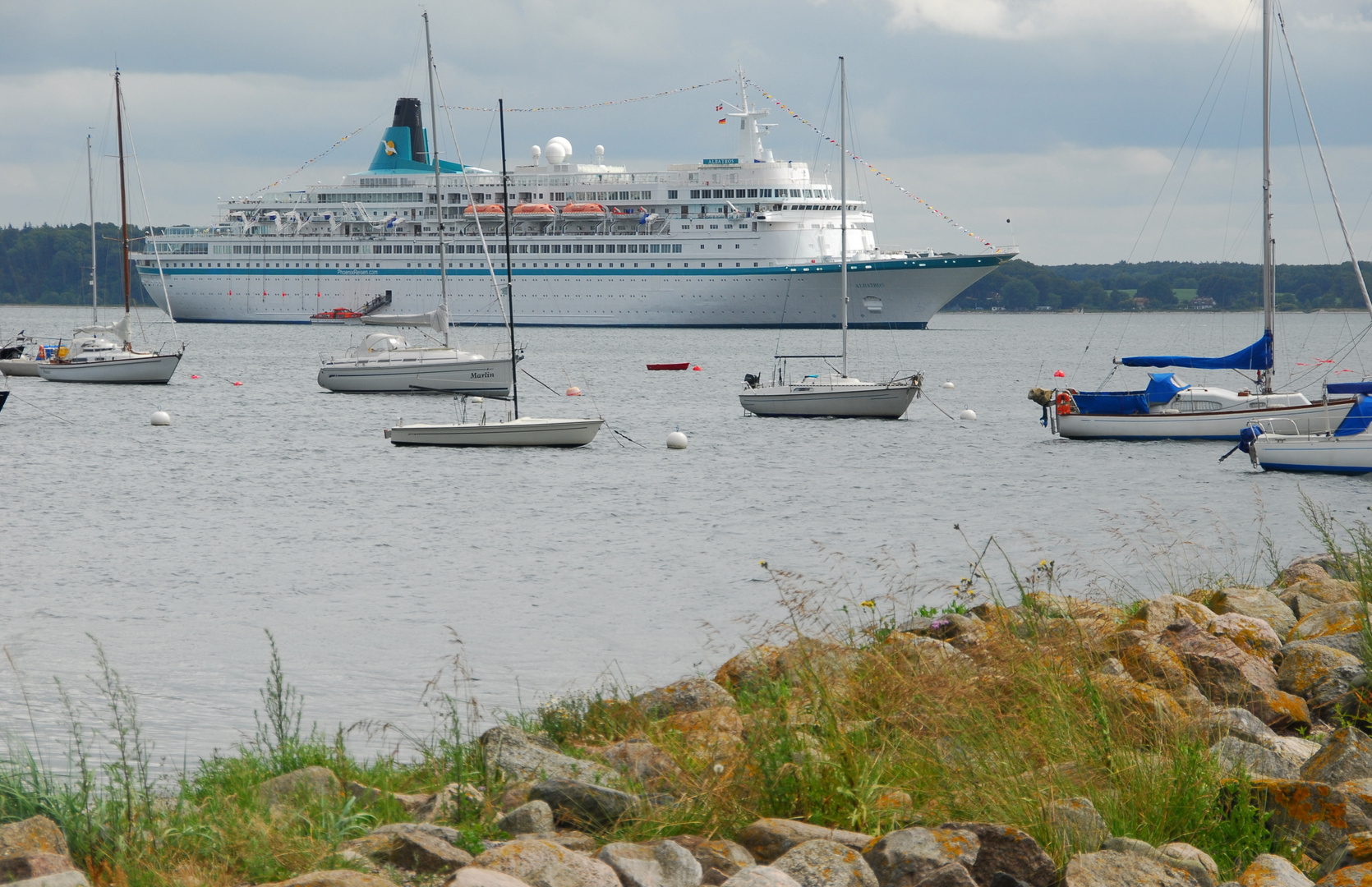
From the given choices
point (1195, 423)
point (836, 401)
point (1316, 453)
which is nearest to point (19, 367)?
point (836, 401)

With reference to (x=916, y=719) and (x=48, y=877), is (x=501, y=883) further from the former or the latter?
(x=916, y=719)

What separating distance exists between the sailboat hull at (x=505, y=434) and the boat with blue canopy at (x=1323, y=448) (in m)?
11.0

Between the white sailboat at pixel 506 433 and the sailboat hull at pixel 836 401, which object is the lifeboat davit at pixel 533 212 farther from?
the white sailboat at pixel 506 433

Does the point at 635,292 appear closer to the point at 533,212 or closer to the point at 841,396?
the point at 533,212

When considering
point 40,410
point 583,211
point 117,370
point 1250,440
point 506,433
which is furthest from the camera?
point 583,211

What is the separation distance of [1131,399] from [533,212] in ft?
200

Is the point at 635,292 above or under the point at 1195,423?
above

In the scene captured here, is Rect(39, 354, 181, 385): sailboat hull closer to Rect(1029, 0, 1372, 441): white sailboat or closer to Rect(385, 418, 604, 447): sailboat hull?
Rect(385, 418, 604, 447): sailboat hull

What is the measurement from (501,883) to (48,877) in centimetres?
125

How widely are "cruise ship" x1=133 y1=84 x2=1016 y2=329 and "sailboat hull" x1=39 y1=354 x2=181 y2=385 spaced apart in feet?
137

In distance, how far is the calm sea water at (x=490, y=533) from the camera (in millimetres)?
9102

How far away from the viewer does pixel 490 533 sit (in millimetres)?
15570

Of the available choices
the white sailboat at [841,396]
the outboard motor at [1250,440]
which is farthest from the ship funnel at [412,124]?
the outboard motor at [1250,440]

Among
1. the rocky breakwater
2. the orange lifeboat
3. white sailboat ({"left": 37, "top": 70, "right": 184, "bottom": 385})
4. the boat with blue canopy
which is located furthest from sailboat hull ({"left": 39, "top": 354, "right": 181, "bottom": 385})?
the orange lifeboat
